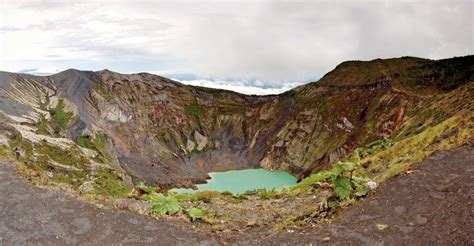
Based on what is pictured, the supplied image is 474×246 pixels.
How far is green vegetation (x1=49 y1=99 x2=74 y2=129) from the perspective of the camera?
394ft

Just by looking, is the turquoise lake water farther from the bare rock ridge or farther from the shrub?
the shrub

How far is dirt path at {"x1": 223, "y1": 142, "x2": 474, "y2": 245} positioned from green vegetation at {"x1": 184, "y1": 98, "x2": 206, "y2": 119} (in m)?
155

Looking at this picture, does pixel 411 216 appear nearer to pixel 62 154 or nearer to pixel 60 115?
pixel 62 154

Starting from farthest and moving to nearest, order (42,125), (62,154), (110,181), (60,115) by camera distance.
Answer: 1. (60,115)
2. (42,125)
3. (62,154)
4. (110,181)

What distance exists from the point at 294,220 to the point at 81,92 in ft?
473

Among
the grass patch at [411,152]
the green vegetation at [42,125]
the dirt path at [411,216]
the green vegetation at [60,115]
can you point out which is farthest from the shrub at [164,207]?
the green vegetation at [60,115]

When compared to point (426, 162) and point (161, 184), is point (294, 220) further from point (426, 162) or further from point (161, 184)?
point (161, 184)

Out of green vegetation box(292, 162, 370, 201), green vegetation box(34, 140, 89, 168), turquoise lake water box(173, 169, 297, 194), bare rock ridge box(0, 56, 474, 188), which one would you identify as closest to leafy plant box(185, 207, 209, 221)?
green vegetation box(292, 162, 370, 201)

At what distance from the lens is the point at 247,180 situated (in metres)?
127

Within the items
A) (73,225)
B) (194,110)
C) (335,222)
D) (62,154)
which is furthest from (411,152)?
(194,110)

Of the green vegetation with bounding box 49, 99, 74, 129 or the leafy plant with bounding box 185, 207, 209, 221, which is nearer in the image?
the leafy plant with bounding box 185, 207, 209, 221

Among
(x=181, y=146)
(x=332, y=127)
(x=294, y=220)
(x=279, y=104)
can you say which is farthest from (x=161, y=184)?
(x=294, y=220)

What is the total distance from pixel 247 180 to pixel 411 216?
11371 cm

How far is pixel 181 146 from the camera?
506ft
